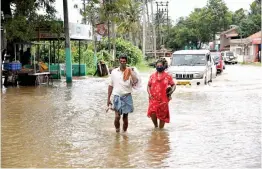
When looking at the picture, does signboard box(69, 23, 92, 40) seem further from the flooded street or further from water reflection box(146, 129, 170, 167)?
water reflection box(146, 129, 170, 167)

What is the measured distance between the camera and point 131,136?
387 inches

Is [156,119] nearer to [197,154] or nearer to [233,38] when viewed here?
[197,154]

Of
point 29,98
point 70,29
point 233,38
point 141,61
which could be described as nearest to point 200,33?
point 233,38

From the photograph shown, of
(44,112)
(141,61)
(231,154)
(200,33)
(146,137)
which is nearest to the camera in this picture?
(231,154)

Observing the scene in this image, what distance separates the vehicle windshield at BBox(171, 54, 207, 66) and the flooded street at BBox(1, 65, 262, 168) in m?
6.80

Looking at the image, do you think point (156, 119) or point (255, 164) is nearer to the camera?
point (255, 164)

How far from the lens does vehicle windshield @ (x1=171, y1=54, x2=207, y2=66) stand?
77.8 feet

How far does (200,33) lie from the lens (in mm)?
91188

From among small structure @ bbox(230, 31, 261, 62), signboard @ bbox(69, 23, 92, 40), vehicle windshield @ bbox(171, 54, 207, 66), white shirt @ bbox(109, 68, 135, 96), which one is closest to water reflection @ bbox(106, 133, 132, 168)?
white shirt @ bbox(109, 68, 135, 96)

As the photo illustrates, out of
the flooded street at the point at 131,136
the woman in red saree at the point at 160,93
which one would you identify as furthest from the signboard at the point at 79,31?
the woman in red saree at the point at 160,93

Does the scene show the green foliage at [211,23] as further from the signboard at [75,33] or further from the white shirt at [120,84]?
the white shirt at [120,84]

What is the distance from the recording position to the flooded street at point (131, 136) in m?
7.66

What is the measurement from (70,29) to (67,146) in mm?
18859

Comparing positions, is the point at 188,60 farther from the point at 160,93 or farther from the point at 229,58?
the point at 229,58
